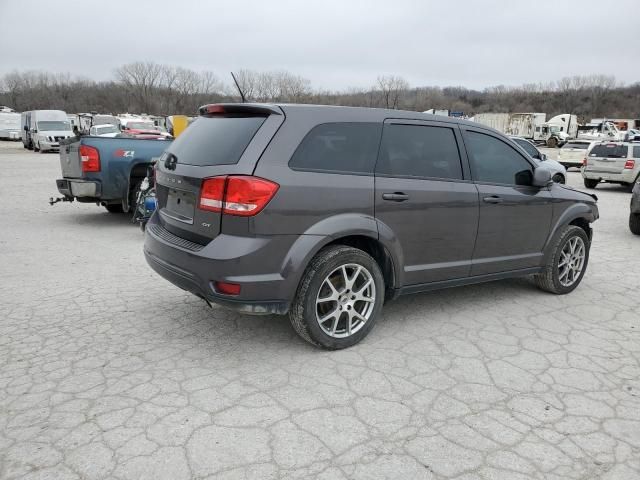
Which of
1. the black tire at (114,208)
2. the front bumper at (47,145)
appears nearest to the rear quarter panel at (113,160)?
the black tire at (114,208)

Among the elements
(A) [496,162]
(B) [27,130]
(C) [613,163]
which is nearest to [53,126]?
(B) [27,130]

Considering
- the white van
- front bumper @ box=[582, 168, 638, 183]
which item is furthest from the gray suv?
the white van

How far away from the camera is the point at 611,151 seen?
54.2 ft

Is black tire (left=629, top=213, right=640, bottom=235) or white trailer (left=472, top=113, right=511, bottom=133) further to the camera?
white trailer (left=472, top=113, right=511, bottom=133)

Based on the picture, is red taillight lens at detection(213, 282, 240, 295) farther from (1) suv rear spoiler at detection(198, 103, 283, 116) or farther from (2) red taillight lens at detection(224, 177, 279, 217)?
(1) suv rear spoiler at detection(198, 103, 283, 116)

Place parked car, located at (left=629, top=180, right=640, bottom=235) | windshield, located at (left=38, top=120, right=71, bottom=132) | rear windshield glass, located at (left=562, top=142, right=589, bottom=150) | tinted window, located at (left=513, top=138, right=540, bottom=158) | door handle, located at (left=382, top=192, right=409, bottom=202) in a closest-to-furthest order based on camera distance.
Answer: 1. door handle, located at (left=382, top=192, right=409, bottom=202)
2. parked car, located at (left=629, top=180, right=640, bottom=235)
3. tinted window, located at (left=513, top=138, right=540, bottom=158)
4. rear windshield glass, located at (left=562, top=142, right=589, bottom=150)
5. windshield, located at (left=38, top=120, right=71, bottom=132)

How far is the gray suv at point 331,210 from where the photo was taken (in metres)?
3.33

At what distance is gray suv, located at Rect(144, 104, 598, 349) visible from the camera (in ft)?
10.9

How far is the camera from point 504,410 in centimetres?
304

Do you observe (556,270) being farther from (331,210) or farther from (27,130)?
(27,130)

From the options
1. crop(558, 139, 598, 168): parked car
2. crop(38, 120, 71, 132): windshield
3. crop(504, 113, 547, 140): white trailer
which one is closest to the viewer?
crop(558, 139, 598, 168): parked car

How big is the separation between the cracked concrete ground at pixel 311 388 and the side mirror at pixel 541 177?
1.16 m

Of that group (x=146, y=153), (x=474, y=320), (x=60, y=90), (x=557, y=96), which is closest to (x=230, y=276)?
(x=474, y=320)

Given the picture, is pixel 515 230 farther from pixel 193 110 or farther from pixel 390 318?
pixel 193 110
